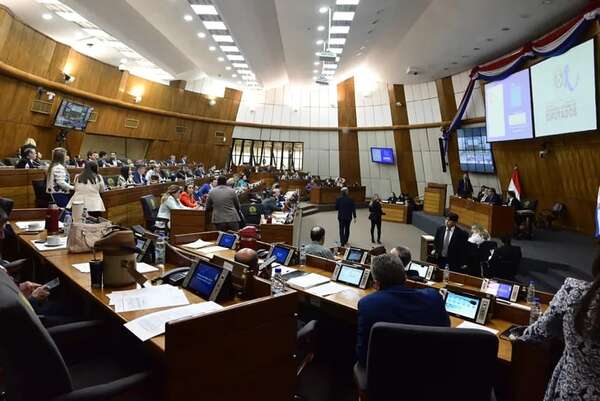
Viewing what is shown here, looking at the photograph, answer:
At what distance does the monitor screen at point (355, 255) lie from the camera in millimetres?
3762

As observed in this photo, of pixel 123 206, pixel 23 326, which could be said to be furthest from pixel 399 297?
pixel 123 206

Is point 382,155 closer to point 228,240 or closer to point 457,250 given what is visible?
point 457,250

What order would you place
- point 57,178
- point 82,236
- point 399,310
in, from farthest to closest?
point 57,178, point 82,236, point 399,310

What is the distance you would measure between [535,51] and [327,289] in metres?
8.20

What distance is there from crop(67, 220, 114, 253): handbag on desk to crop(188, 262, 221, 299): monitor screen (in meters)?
1.17

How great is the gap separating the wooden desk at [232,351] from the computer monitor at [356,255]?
1852mm

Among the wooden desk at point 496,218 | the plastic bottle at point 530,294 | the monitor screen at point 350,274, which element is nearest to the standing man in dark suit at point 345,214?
the wooden desk at point 496,218

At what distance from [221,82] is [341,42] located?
27.5 ft

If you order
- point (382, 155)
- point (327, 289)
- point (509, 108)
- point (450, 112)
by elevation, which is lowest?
point (327, 289)

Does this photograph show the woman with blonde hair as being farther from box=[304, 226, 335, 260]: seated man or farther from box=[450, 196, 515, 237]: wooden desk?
box=[450, 196, 515, 237]: wooden desk

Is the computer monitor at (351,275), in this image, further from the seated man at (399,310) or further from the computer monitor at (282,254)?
the seated man at (399,310)

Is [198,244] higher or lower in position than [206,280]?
lower

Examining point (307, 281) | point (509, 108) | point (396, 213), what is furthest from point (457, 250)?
point (396, 213)

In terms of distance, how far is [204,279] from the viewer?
2262mm
